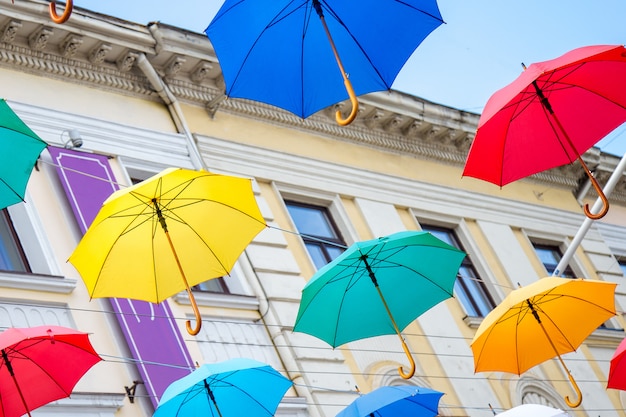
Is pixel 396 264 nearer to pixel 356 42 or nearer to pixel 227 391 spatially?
pixel 227 391

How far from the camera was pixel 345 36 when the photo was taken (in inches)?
397

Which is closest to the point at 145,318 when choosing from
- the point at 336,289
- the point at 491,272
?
the point at 336,289

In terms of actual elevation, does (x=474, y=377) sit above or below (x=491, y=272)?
below

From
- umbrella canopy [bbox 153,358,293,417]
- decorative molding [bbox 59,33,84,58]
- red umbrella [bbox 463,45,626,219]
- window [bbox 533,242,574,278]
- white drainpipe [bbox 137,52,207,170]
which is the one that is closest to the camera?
umbrella canopy [bbox 153,358,293,417]

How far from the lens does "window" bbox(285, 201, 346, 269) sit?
1689cm

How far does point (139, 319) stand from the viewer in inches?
513

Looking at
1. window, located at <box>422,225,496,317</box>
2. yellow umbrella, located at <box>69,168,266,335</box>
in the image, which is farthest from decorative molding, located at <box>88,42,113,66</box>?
window, located at <box>422,225,496,317</box>

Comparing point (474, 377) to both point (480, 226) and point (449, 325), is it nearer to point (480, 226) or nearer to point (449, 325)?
point (449, 325)

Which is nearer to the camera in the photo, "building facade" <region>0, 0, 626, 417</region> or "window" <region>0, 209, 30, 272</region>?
"window" <region>0, 209, 30, 272</region>

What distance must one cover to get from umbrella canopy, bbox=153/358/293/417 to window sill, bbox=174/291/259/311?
2.93 meters

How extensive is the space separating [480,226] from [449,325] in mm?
3037

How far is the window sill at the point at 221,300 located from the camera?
13.9m

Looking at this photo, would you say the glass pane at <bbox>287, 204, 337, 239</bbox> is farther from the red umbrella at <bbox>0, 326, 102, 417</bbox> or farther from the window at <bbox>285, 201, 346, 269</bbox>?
the red umbrella at <bbox>0, 326, 102, 417</bbox>

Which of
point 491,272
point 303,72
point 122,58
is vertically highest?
point 122,58
